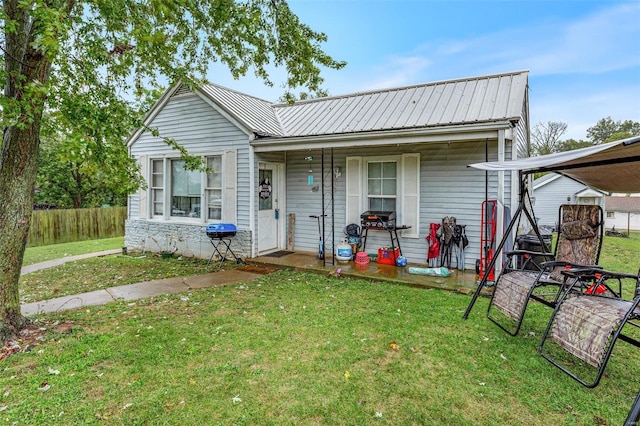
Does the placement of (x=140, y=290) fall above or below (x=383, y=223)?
below

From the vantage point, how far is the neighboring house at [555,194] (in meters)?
19.6

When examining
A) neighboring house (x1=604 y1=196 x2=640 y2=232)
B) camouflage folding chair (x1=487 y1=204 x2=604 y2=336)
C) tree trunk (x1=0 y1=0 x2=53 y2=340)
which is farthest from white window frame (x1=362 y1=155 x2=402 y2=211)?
neighboring house (x1=604 y1=196 x2=640 y2=232)

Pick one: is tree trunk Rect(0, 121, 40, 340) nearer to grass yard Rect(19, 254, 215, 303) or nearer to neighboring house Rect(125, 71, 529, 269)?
grass yard Rect(19, 254, 215, 303)

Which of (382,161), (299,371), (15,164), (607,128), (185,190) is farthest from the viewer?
(607,128)

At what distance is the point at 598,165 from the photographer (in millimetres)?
3297

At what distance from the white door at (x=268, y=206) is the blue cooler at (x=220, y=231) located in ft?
2.50

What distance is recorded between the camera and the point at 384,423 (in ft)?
7.43

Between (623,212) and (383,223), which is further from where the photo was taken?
(623,212)

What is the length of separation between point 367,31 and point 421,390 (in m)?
10.4

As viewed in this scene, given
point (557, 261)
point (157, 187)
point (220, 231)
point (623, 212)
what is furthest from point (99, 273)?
point (623, 212)

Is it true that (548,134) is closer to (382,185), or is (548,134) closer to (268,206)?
(382,185)

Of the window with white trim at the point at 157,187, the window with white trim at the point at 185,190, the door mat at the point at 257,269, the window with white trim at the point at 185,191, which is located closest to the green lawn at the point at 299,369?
the door mat at the point at 257,269

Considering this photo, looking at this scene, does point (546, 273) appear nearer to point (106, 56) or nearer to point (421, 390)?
point (421, 390)

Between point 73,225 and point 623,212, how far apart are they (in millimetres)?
32058
